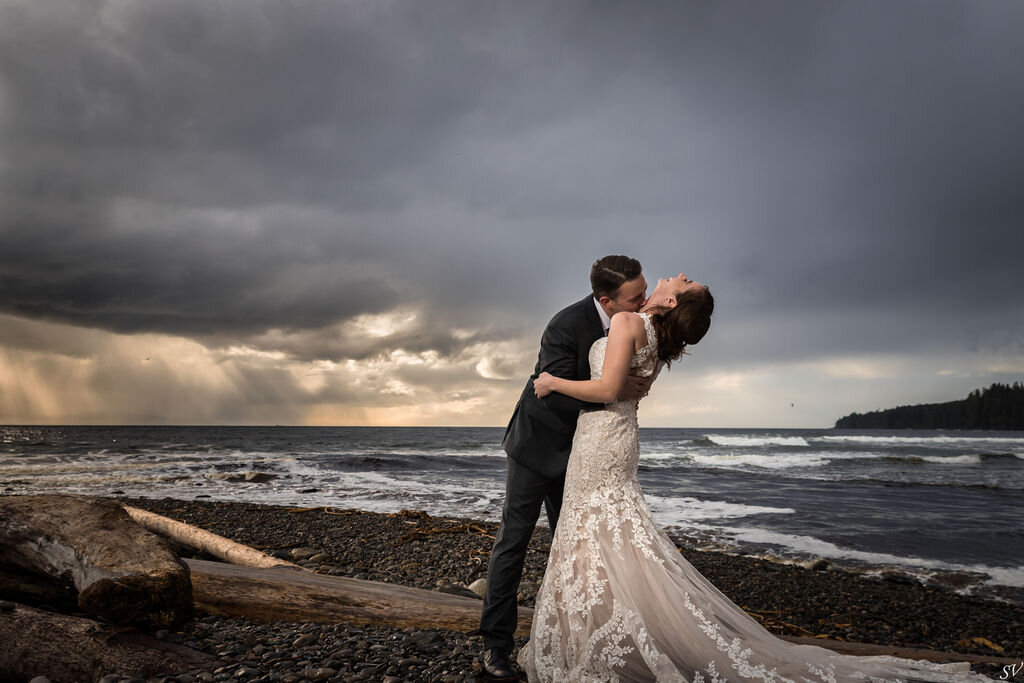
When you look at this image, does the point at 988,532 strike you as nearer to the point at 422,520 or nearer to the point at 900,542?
the point at 900,542

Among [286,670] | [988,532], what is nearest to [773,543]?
[988,532]

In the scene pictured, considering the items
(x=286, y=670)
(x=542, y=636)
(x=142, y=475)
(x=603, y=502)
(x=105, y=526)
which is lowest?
(x=142, y=475)

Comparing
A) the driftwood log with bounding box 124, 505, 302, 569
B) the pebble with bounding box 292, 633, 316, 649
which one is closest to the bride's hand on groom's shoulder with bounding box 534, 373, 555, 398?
the pebble with bounding box 292, 633, 316, 649

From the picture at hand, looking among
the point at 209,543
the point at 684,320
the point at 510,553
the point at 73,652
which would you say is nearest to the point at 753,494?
the point at 209,543

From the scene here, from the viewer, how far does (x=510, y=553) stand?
323 cm

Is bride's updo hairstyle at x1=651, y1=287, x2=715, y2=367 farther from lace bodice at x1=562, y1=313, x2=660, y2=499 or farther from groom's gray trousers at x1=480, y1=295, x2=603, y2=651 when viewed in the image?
groom's gray trousers at x1=480, y1=295, x2=603, y2=651

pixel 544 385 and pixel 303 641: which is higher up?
pixel 544 385

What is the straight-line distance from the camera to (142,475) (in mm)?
18484

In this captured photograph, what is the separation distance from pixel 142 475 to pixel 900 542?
21.4 metres

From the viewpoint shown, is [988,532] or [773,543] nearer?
[773,543]

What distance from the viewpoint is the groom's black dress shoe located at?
300 cm

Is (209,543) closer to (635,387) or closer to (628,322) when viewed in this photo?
(635,387)

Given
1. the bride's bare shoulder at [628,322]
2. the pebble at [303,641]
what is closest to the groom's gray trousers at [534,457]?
the bride's bare shoulder at [628,322]

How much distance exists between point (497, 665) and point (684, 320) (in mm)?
2171
